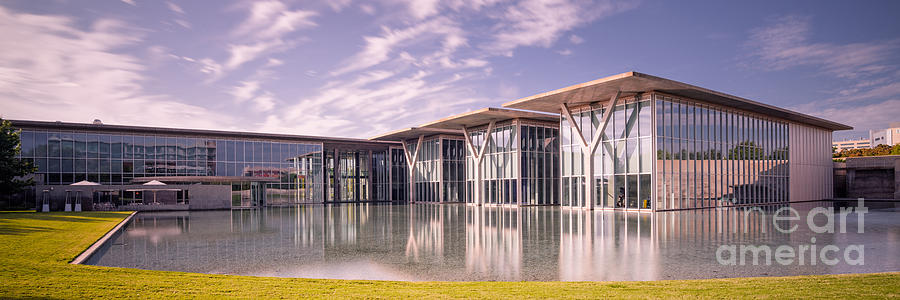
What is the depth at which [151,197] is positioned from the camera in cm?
3972

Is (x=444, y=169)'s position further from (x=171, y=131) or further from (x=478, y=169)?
(x=171, y=131)

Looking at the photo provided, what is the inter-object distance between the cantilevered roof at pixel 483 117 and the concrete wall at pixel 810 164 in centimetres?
2045

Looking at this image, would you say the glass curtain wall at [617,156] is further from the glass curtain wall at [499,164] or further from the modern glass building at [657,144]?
the glass curtain wall at [499,164]

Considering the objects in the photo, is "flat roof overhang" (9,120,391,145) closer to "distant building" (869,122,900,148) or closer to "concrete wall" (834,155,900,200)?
"concrete wall" (834,155,900,200)

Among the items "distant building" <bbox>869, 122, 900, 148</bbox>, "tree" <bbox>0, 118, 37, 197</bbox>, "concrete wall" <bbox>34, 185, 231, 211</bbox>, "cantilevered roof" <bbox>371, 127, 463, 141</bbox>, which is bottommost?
"concrete wall" <bbox>34, 185, 231, 211</bbox>

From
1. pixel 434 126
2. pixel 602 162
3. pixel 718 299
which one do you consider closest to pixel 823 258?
pixel 718 299

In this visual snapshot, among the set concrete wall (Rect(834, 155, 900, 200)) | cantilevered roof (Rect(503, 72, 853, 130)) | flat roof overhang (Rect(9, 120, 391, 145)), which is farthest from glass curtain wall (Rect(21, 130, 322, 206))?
concrete wall (Rect(834, 155, 900, 200))

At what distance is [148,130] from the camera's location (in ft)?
149

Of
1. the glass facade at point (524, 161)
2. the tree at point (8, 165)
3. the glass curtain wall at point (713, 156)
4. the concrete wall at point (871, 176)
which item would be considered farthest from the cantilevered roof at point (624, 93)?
the tree at point (8, 165)

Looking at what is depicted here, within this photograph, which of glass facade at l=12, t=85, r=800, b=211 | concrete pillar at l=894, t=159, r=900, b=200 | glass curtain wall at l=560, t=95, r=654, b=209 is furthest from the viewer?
concrete pillar at l=894, t=159, r=900, b=200

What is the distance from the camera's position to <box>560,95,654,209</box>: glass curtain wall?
30734mm

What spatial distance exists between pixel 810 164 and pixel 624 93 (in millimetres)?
27858

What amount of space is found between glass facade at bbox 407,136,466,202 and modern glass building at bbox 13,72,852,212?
11cm

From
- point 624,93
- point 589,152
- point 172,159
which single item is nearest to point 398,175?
point 172,159
